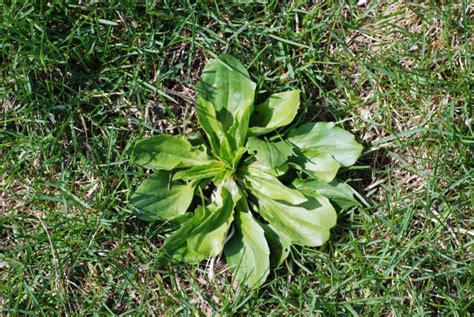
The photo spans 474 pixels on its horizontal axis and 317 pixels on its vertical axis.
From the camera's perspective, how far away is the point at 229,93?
274 cm

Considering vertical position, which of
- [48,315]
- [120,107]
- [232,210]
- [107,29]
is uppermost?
[107,29]

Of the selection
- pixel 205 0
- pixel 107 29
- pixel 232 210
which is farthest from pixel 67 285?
pixel 205 0

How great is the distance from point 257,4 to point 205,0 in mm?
182

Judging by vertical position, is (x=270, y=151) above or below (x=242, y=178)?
above

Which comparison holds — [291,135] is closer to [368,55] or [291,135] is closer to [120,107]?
[368,55]

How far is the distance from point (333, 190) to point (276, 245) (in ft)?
0.89

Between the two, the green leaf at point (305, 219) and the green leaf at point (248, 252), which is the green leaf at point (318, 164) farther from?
the green leaf at point (248, 252)

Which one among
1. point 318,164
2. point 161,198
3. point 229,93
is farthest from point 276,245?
point 229,93

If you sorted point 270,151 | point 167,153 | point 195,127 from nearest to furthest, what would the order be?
point 270,151
point 167,153
point 195,127

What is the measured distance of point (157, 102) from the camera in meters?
2.84

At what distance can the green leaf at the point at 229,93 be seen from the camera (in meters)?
2.71

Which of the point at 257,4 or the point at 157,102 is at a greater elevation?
the point at 257,4

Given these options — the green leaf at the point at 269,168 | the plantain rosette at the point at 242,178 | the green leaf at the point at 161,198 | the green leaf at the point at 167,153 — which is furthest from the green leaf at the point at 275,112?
the green leaf at the point at 161,198

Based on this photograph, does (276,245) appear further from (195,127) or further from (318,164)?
(195,127)
